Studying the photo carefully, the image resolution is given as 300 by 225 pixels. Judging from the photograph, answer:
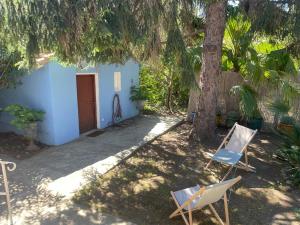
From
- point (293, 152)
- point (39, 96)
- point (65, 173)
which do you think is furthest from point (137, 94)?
point (293, 152)

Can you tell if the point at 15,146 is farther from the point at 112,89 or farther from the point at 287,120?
the point at 287,120

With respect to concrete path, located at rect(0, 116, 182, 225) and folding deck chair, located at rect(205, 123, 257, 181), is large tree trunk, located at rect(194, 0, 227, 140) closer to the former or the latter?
folding deck chair, located at rect(205, 123, 257, 181)

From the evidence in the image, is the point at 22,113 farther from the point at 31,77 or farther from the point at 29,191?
the point at 29,191

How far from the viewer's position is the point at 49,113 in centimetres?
924

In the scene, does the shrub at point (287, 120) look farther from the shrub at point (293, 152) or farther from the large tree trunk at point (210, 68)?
the large tree trunk at point (210, 68)

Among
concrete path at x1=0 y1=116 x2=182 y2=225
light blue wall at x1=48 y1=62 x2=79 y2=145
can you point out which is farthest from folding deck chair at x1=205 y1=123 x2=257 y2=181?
light blue wall at x1=48 y1=62 x2=79 y2=145

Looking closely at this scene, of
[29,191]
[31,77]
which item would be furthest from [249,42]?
[29,191]

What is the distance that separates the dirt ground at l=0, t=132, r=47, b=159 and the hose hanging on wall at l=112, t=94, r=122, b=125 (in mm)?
3626

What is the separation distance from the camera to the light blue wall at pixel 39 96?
9.09 metres

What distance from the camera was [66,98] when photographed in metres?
9.62

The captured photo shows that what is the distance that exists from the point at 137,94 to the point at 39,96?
4.99 metres

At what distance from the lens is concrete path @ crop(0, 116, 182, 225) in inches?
209

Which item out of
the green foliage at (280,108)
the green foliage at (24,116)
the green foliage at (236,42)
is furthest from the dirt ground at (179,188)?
the green foliage at (236,42)

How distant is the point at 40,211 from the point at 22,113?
13.3 ft
